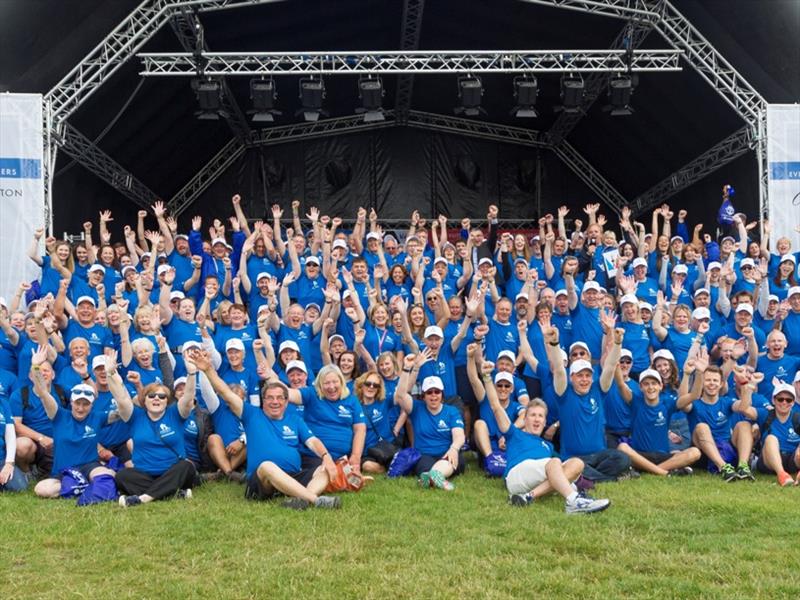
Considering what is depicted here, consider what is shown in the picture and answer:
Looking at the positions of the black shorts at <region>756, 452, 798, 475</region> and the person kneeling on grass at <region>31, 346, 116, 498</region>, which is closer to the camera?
the person kneeling on grass at <region>31, 346, 116, 498</region>

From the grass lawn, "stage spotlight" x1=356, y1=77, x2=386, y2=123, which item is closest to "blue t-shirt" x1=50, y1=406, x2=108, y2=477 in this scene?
the grass lawn

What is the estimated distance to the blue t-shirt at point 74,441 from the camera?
7.63 metres

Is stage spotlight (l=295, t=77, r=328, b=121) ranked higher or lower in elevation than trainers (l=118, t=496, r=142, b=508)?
higher

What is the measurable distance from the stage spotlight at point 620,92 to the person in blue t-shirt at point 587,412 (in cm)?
748

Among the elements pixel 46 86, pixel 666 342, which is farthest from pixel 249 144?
pixel 666 342

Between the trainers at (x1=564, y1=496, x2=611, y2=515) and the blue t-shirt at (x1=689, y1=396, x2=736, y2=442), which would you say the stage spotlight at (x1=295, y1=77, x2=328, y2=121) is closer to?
the blue t-shirt at (x1=689, y1=396, x2=736, y2=442)

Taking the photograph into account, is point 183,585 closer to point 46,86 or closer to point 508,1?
point 46,86

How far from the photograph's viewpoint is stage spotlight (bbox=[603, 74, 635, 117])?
1403 cm

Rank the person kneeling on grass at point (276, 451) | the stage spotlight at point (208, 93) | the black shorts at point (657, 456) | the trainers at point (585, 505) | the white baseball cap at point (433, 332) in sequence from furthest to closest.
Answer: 1. the stage spotlight at point (208, 93)
2. the white baseball cap at point (433, 332)
3. the black shorts at point (657, 456)
4. the person kneeling on grass at point (276, 451)
5. the trainers at point (585, 505)

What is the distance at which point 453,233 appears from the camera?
21000 millimetres

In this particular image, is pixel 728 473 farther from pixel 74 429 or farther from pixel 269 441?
pixel 74 429

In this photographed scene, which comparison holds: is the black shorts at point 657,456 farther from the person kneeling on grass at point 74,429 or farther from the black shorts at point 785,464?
the person kneeling on grass at point 74,429

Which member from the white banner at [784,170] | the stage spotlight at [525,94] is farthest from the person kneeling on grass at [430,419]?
the white banner at [784,170]

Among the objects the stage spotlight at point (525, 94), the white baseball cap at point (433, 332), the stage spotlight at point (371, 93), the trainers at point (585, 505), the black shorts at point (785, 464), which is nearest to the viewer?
the trainers at point (585, 505)
